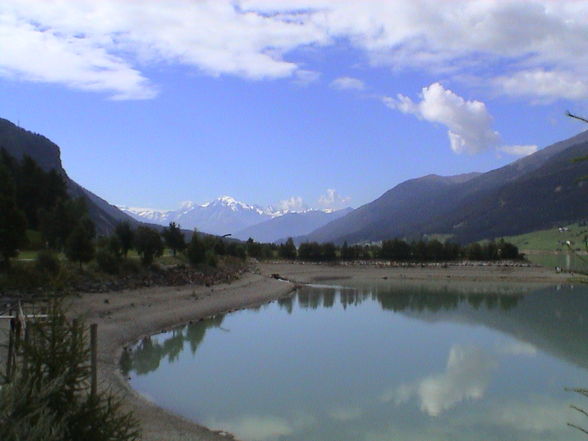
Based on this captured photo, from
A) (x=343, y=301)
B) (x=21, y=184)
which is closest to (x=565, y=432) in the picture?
(x=343, y=301)

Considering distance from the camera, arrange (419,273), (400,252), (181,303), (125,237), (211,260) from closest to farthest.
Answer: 1. (181,303)
2. (125,237)
3. (211,260)
4. (419,273)
5. (400,252)

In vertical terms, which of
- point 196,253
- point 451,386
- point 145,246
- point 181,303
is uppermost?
point 145,246

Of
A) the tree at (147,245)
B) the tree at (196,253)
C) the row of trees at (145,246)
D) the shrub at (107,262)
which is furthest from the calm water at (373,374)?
the tree at (196,253)

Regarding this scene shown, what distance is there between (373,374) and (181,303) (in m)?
20.6

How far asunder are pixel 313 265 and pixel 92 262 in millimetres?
65049

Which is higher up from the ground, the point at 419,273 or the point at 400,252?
the point at 400,252

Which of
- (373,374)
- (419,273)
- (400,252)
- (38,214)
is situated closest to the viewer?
(373,374)

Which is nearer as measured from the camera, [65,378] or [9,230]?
[65,378]

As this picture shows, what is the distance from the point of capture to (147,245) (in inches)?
1973

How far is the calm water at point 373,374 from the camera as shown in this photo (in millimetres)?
17062

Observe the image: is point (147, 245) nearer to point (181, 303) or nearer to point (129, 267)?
point (129, 267)

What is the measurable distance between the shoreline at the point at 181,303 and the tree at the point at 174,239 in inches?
320

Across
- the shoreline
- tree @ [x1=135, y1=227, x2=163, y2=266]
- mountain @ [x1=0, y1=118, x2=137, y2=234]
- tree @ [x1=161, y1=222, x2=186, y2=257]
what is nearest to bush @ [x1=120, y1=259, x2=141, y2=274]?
tree @ [x1=135, y1=227, x2=163, y2=266]

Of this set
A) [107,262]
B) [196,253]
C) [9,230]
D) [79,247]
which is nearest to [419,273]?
[196,253]
